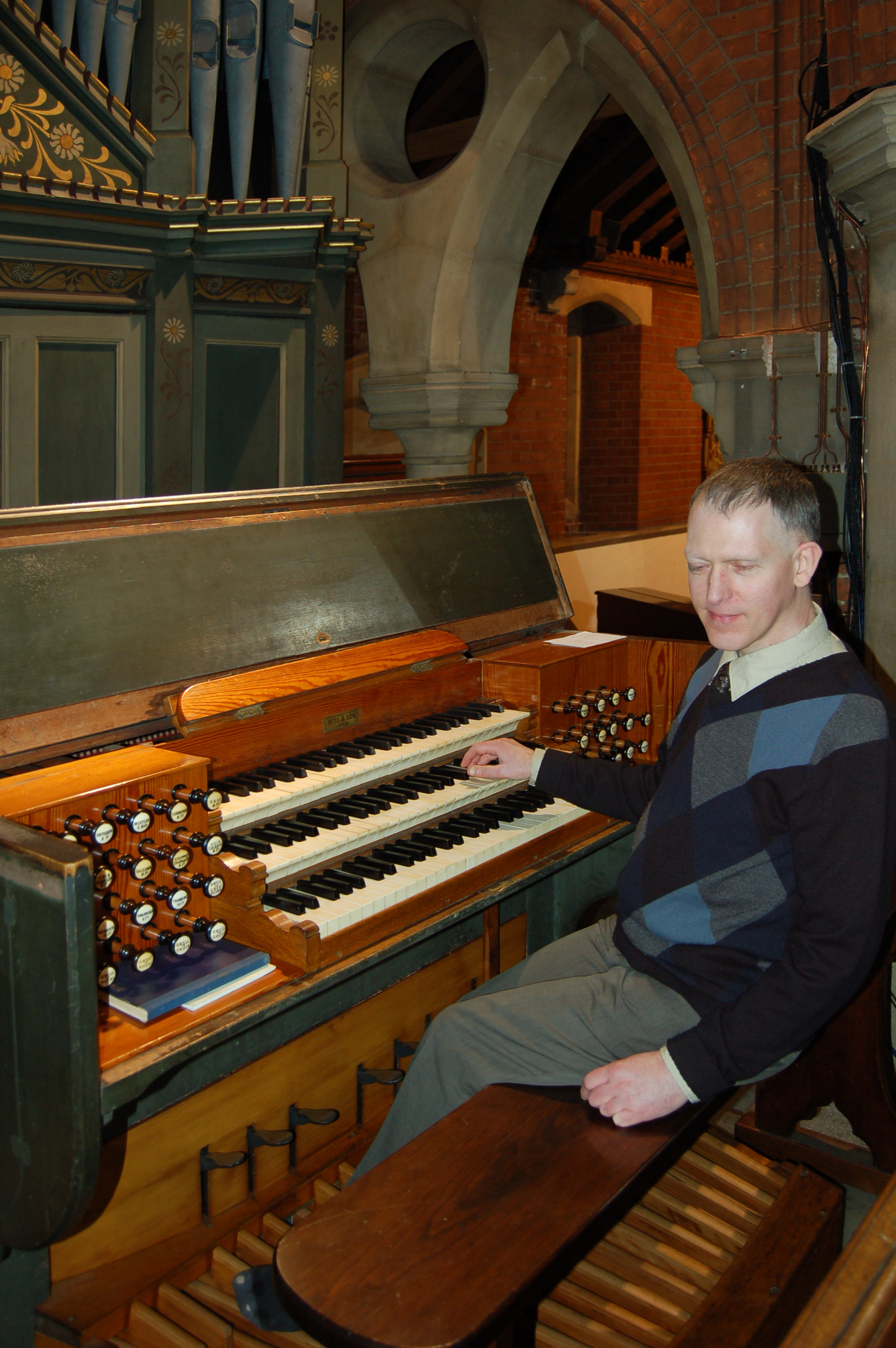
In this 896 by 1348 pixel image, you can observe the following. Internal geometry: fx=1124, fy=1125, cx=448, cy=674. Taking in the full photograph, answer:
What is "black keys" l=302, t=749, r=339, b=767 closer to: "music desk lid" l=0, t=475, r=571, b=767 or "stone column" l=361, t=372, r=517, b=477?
"music desk lid" l=0, t=475, r=571, b=767

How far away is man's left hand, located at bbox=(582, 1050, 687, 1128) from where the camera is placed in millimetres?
1655

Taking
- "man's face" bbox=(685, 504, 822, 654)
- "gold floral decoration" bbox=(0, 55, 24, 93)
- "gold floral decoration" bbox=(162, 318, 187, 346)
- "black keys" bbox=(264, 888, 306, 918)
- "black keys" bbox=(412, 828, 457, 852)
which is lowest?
"black keys" bbox=(264, 888, 306, 918)

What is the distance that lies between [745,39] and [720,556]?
2857 millimetres

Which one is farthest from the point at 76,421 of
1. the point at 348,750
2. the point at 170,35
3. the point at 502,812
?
the point at 502,812

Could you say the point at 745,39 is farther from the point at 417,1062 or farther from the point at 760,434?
the point at 417,1062

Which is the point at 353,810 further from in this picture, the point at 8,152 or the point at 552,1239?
the point at 8,152

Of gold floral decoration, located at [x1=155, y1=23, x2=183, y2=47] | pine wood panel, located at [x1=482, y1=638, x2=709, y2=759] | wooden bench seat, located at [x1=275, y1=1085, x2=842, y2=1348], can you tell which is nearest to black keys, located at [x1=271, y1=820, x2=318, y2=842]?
wooden bench seat, located at [x1=275, y1=1085, x2=842, y2=1348]

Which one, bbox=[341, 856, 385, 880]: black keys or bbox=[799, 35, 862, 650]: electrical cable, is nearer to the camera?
bbox=[341, 856, 385, 880]: black keys

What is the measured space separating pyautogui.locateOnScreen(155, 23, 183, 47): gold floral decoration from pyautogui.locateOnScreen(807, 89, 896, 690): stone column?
226 cm

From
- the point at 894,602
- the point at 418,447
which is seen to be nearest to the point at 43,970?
the point at 894,602

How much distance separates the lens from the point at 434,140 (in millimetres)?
7805

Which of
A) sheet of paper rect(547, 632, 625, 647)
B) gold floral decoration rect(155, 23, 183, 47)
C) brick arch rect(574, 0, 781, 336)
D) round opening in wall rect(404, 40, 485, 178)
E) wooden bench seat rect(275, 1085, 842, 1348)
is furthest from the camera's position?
round opening in wall rect(404, 40, 485, 178)

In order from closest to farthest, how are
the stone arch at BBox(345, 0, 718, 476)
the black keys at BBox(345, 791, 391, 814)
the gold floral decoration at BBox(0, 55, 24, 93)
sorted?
the black keys at BBox(345, 791, 391, 814) < the gold floral decoration at BBox(0, 55, 24, 93) < the stone arch at BBox(345, 0, 718, 476)

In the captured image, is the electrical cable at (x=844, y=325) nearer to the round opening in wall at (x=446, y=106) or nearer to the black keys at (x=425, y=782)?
the black keys at (x=425, y=782)
